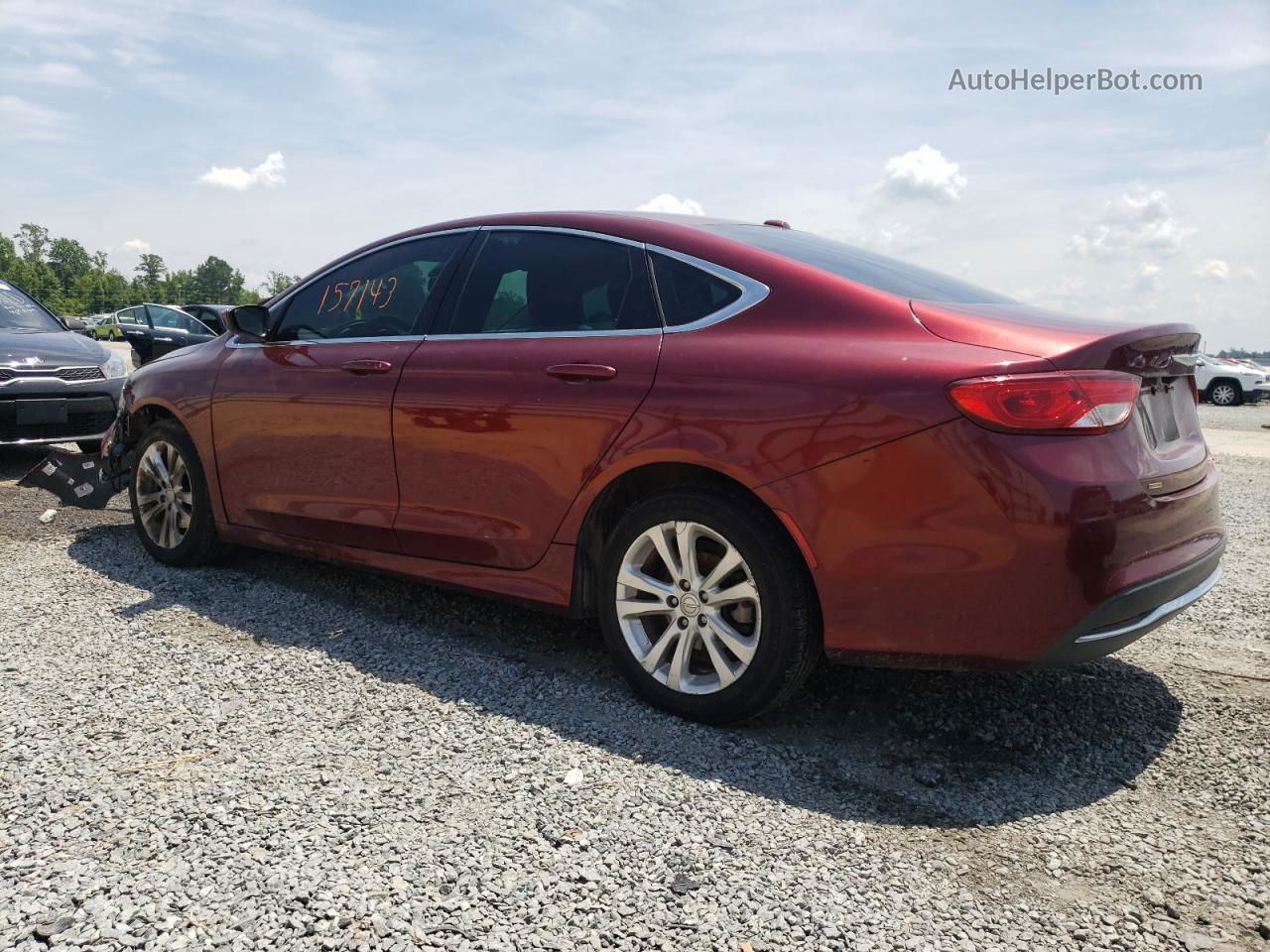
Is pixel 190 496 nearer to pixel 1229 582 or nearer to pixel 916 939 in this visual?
pixel 916 939

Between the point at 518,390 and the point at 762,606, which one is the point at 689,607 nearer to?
the point at 762,606

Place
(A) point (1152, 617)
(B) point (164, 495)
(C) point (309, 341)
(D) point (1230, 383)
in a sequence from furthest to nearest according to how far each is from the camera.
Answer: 1. (D) point (1230, 383)
2. (B) point (164, 495)
3. (C) point (309, 341)
4. (A) point (1152, 617)

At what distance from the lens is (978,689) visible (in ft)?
11.6

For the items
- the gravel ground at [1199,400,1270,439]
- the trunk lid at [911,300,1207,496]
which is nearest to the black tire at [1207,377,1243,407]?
the gravel ground at [1199,400,1270,439]

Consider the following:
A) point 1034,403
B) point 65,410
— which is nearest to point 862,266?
point 1034,403

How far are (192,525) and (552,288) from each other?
7.79ft

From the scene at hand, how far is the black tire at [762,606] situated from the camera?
293 cm

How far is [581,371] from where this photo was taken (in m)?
3.36

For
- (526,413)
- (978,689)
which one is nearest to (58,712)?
(526,413)

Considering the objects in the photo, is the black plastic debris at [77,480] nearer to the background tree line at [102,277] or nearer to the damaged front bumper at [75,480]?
the damaged front bumper at [75,480]

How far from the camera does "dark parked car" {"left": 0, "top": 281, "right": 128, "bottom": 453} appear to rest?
7.34 metres

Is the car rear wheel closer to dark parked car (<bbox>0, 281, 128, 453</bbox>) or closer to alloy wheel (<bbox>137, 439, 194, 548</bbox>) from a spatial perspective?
dark parked car (<bbox>0, 281, 128, 453</bbox>)

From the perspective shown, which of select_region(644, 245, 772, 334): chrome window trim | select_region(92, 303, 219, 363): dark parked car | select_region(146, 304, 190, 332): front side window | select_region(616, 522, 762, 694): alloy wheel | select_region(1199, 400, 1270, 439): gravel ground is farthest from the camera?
select_region(146, 304, 190, 332): front side window

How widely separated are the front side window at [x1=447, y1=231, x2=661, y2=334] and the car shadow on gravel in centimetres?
123
